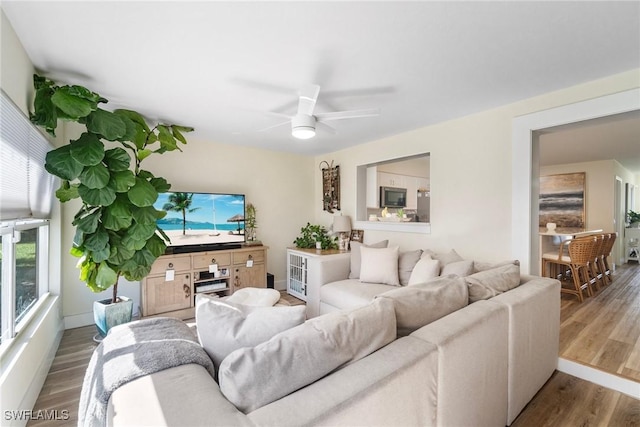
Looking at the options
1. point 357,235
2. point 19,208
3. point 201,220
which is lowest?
point 357,235

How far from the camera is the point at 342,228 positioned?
14.1ft

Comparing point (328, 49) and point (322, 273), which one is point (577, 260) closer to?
point (322, 273)

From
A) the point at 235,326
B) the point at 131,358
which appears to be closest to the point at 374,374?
the point at 235,326

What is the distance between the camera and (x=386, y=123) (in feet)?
10.8

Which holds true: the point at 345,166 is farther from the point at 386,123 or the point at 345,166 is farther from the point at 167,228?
the point at 167,228

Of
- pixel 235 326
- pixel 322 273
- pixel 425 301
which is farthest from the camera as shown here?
pixel 322 273

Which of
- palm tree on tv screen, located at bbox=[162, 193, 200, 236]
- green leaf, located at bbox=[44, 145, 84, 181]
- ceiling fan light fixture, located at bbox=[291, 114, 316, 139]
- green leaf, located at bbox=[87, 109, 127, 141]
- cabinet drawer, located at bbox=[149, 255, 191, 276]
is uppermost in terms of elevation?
ceiling fan light fixture, located at bbox=[291, 114, 316, 139]

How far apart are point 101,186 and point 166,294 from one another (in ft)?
5.63

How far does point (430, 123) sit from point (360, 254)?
172 cm

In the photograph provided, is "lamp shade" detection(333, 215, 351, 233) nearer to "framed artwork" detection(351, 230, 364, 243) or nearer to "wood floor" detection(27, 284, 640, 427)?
"framed artwork" detection(351, 230, 364, 243)

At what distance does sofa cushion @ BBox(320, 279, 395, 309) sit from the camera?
2.82 m

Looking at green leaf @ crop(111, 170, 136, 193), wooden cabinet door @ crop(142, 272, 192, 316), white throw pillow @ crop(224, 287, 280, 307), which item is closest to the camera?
green leaf @ crop(111, 170, 136, 193)

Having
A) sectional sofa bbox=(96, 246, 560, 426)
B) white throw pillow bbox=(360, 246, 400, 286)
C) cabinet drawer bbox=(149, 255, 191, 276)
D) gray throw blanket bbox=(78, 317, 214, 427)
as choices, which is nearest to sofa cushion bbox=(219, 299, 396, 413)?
sectional sofa bbox=(96, 246, 560, 426)

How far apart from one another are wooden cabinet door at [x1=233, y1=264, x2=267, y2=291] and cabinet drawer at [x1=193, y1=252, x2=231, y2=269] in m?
0.19
